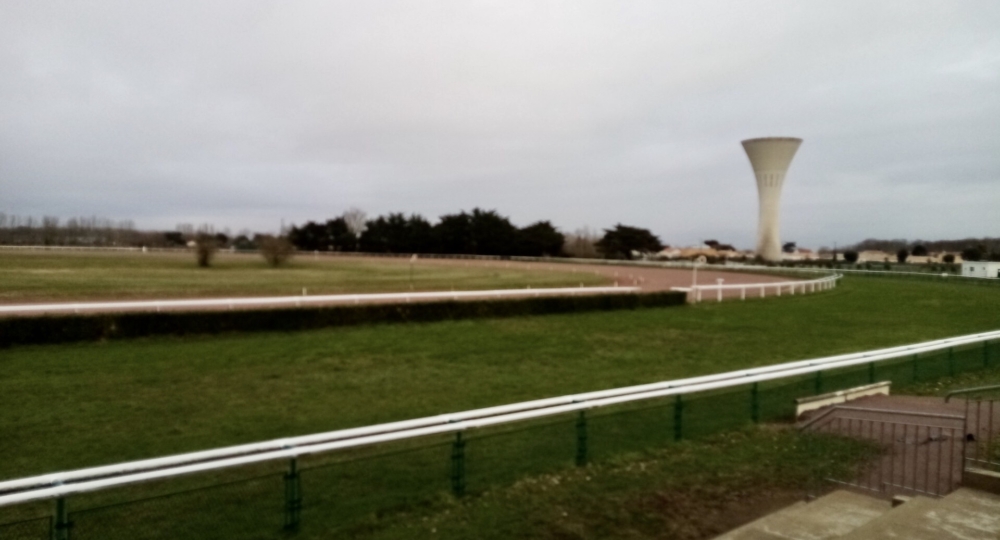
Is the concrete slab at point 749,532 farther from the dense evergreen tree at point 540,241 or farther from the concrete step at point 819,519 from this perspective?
the dense evergreen tree at point 540,241

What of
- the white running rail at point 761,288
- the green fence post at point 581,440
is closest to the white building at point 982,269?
the white running rail at point 761,288

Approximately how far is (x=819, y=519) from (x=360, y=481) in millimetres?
3964

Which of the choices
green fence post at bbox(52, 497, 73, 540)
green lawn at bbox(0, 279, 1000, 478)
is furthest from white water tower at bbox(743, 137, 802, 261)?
green fence post at bbox(52, 497, 73, 540)

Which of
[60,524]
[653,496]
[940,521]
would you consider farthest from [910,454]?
[60,524]

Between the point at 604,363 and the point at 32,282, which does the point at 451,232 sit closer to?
the point at 32,282

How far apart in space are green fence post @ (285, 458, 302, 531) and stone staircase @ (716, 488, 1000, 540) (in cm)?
336

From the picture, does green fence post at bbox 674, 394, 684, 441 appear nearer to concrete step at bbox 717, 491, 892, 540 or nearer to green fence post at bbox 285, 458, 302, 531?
concrete step at bbox 717, 491, 892, 540

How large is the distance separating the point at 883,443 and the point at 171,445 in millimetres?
8273

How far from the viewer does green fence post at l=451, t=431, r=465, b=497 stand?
641 cm

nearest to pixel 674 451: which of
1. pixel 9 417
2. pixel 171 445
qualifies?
pixel 171 445

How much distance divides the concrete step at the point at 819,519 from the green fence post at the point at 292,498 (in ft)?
11.0

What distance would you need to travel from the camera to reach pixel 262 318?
53.8 feet

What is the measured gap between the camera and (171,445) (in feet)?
27.6

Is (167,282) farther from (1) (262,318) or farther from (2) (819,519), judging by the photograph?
(2) (819,519)
